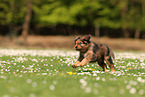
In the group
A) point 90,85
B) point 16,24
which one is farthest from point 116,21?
point 90,85

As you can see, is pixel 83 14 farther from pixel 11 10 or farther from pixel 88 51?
pixel 88 51

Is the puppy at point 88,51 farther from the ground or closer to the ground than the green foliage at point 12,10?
closer to the ground

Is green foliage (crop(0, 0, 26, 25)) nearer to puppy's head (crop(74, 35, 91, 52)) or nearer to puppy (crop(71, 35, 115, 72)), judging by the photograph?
puppy (crop(71, 35, 115, 72))

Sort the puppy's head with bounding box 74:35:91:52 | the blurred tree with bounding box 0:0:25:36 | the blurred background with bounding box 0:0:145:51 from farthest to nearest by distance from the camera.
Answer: the blurred tree with bounding box 0:0:25:36, the blurred background with bounding box 0:0:145:51, the puppy's head with bounding box 74:35:91:52


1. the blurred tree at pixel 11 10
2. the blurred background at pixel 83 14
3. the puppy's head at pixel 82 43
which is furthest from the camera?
the blurred tree at pixel 11 10

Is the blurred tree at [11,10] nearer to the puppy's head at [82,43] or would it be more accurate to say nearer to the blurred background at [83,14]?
the blurred background at [83,14]

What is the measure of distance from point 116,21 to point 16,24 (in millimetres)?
22363

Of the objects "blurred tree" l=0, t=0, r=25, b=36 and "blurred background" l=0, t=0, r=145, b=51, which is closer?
"blurred background" l=0, t=0, r=145, b=51

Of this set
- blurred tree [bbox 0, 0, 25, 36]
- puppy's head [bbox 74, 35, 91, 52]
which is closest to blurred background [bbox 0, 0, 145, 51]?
blurred tree [bbox 0, 0, 25, 36]

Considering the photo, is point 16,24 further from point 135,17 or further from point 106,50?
point 106,50

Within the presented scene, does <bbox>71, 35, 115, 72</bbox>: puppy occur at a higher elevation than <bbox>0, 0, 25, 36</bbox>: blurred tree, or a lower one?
lower

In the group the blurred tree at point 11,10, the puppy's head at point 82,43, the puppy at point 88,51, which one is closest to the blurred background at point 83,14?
the blurred tree at point 11,10

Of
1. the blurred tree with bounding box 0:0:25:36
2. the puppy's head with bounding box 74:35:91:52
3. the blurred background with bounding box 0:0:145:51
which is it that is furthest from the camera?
the blurred tree with bounding box 0:0:25:36

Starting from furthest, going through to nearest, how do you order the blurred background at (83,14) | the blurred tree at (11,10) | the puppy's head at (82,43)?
the blurred tree at (11,10)
the blurred background at (83,14)
the puppy's head at (82,43)
